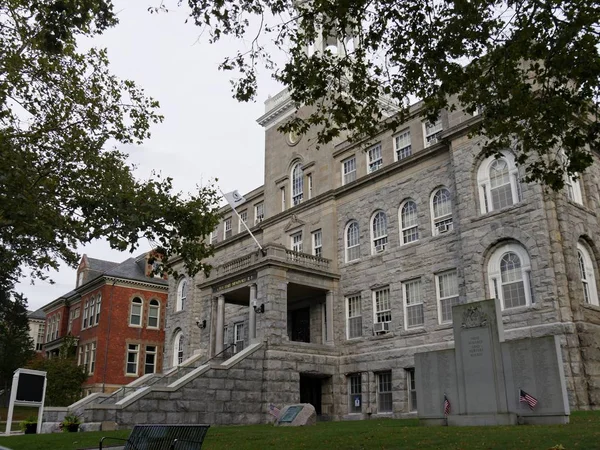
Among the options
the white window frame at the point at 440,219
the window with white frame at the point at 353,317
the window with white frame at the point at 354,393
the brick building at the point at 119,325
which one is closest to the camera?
the white window frame at the point at 440,219

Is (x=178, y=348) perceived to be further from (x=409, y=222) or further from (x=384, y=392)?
(x=409, y=222)

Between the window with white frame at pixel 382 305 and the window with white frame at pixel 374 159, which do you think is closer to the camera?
the window with white frame at pixel 382 305

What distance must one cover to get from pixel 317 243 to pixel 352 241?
8.36ft

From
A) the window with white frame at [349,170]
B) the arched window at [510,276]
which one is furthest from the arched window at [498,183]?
the window with white frame at [349,170]

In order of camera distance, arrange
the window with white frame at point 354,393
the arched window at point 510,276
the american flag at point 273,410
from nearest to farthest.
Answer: the arched window at point 510,276 < the american flag at point 273,410 < the window with white frame at point 354,393

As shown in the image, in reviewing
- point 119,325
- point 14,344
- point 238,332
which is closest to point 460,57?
point 238,332

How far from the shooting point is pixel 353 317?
98.3 ft

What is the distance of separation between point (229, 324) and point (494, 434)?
87.1 ft

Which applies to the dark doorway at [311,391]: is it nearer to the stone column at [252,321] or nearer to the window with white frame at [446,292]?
the stone column at [252,321]

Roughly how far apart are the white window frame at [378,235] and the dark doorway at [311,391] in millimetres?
7533

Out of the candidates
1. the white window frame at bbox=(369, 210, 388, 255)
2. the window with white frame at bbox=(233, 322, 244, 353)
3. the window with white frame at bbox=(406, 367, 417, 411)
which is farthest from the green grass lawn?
the window with white frame at bbox=(233, 322, 244, 353)

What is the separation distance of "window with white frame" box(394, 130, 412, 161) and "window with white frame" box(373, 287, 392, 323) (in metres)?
6.90

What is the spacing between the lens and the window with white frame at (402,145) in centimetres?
2942

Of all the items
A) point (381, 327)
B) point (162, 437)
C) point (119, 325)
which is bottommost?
point (162, 437)
